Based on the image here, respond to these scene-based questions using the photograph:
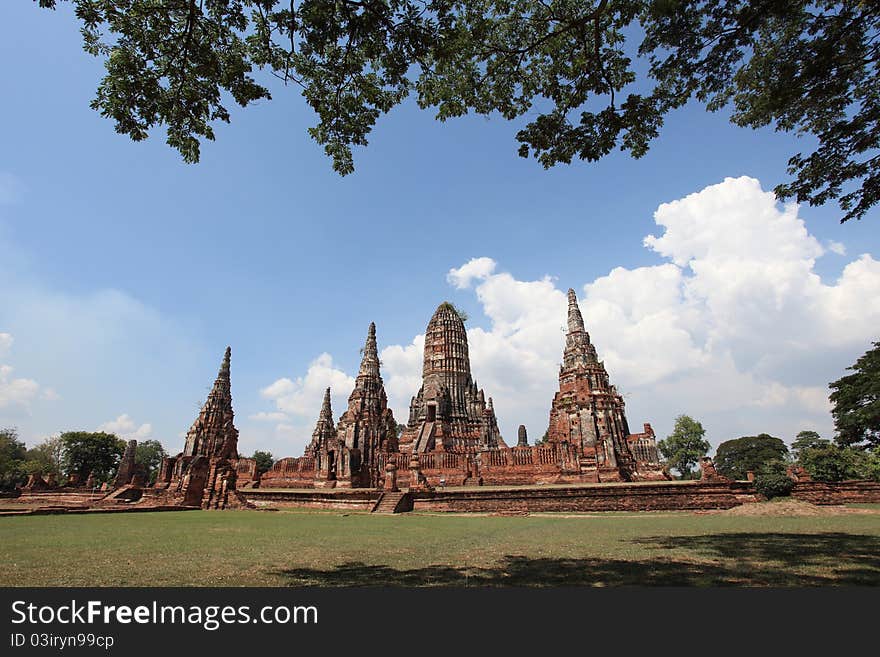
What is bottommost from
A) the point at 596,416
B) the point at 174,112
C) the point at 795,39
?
the point at 596,416

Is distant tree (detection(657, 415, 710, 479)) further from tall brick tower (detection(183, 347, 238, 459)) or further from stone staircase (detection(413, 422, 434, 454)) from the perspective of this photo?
tall brick tower (detection(183, 347, 238, 459))

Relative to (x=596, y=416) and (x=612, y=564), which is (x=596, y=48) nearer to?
(x=612, y=564)

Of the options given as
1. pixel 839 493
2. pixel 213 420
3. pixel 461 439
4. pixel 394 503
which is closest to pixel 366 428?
pixel 461 439

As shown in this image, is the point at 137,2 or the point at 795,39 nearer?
the point at 137,2

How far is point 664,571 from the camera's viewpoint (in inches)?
202

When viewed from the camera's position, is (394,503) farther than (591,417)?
No

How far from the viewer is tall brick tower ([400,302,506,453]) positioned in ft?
134

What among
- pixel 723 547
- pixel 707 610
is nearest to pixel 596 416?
pixel 723 547

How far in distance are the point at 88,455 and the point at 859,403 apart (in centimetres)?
8503

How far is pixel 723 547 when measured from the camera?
705 cm

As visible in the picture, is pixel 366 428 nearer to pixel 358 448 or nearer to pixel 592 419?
pixel 358 448

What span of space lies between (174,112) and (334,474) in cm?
2748

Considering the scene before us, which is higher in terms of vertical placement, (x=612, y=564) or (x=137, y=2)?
(x=137, y=2)

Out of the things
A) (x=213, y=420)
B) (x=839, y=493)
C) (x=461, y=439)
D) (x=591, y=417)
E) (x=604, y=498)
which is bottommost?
(x=839, y=493)
